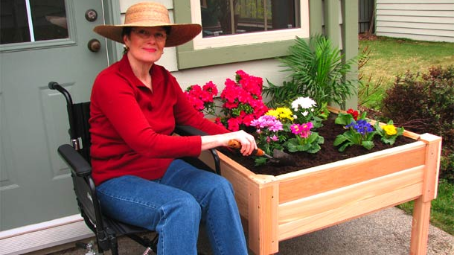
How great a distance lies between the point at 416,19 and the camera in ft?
36.8

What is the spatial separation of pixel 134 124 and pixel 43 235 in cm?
127

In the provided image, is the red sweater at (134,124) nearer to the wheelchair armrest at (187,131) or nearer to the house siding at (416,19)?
the wheelchair armrest at (187,131)

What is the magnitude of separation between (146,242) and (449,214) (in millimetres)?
2113

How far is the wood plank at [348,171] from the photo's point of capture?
2.17 meters

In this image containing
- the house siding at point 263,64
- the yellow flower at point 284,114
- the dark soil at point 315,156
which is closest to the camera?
the dark soil at point 315,156

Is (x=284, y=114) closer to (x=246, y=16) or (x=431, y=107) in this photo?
(x=246, y=16)

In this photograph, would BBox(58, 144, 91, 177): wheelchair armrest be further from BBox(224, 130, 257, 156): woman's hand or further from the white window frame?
the white window frame

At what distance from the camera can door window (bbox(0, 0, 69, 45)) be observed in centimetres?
262

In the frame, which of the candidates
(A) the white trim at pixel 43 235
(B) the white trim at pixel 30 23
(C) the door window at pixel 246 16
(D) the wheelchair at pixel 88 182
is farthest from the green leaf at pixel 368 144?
(B) the white trim at pixel 30 23

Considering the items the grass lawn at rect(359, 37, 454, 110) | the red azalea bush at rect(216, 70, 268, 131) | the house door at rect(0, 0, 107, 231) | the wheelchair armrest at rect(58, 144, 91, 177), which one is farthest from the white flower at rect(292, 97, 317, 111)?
the grass lawn at rect(359, 37, 454, 110)

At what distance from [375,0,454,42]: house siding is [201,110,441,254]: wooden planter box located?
345 inches

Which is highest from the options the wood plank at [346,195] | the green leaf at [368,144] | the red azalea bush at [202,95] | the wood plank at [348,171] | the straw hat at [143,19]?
the straw hat at [143,19]

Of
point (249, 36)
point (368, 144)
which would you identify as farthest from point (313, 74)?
point (368, 144)

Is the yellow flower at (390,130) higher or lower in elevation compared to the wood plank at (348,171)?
higher
